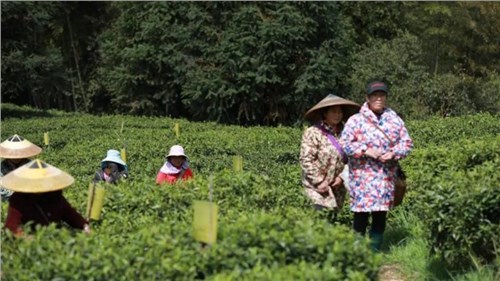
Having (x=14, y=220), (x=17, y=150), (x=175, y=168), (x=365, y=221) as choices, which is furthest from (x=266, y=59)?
(x=14, y=220)

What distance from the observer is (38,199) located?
4.79 m

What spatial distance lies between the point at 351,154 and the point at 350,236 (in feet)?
5.02

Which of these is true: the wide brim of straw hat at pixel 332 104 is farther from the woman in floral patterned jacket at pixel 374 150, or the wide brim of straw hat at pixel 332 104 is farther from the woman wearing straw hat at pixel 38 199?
the woman wearing straw hat at pixel 38 199

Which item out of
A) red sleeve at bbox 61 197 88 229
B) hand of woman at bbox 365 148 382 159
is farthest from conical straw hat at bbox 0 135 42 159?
hand of woman at bbox 365 148 382 159

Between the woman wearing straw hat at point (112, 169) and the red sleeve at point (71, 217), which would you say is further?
the woman wearing straw hat at point (112, 169)

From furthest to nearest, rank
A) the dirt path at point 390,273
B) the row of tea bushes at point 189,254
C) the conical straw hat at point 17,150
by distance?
the conical straw hat at point 17,150 → the dirt path at point 390,273 → the row of tea bushes at point 189,254

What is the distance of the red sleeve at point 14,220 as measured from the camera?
180 inches

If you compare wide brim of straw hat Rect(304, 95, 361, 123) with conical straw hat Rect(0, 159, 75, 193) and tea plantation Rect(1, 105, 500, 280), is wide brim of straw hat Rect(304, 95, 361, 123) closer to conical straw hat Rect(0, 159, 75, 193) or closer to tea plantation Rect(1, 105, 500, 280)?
tea plantation Rect(1, 105, 500, 280)

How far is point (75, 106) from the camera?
38625mm

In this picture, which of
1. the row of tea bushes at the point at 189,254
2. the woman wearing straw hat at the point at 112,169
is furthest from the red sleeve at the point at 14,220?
the woman wearing straw hat at the point at 112,169

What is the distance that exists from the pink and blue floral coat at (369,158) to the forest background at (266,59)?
62.7 feet

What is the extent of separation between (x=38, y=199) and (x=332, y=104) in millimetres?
2529

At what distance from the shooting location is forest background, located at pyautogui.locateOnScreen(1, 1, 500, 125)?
25266 millimetres

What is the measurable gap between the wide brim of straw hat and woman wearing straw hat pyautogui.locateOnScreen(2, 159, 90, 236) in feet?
7.28
